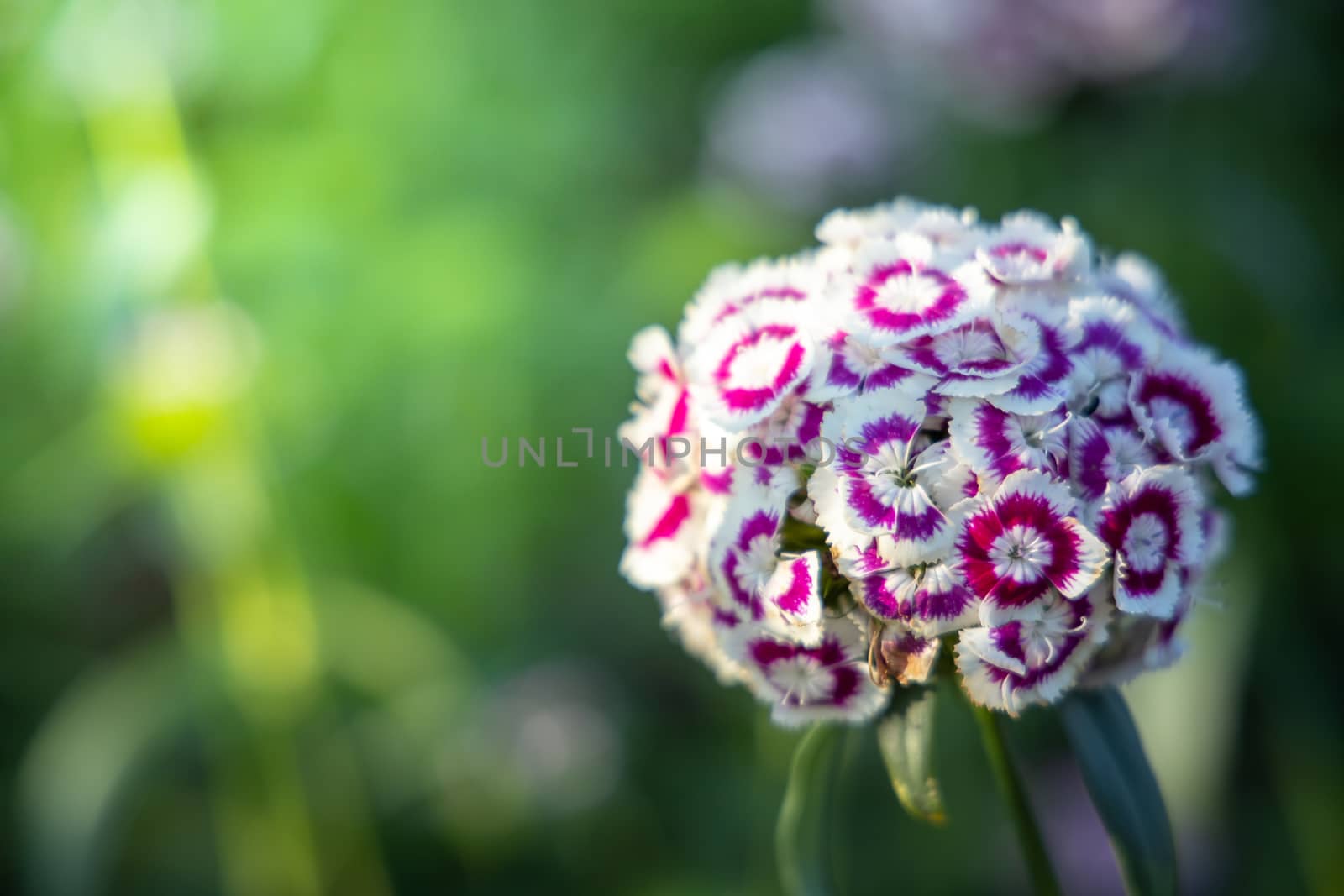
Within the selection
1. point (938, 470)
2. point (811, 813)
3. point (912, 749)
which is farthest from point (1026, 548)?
point (811, 813)

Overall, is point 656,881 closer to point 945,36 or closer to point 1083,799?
point 1083,799

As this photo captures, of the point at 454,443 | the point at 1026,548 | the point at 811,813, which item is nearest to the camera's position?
the point at 1026,548

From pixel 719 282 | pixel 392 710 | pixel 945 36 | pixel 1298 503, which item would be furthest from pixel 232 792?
pixel 1298 503

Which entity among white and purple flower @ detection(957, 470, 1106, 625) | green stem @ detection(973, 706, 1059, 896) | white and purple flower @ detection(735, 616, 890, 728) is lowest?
green stem @ detection(973, 706, 1059, 896)

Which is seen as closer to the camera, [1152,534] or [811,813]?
[1152,534]

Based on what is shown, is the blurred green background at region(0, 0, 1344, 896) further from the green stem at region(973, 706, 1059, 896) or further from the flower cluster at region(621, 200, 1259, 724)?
the flower cluster at region(621, 200, 1259, 724)

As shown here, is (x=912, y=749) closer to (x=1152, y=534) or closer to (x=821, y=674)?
(x=821, y=674)

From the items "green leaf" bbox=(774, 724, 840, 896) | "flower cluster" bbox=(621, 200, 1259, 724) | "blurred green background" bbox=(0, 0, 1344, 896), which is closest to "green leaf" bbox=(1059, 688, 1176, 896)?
"flower cluster" bbox=(621, 200, 1259, 724)
